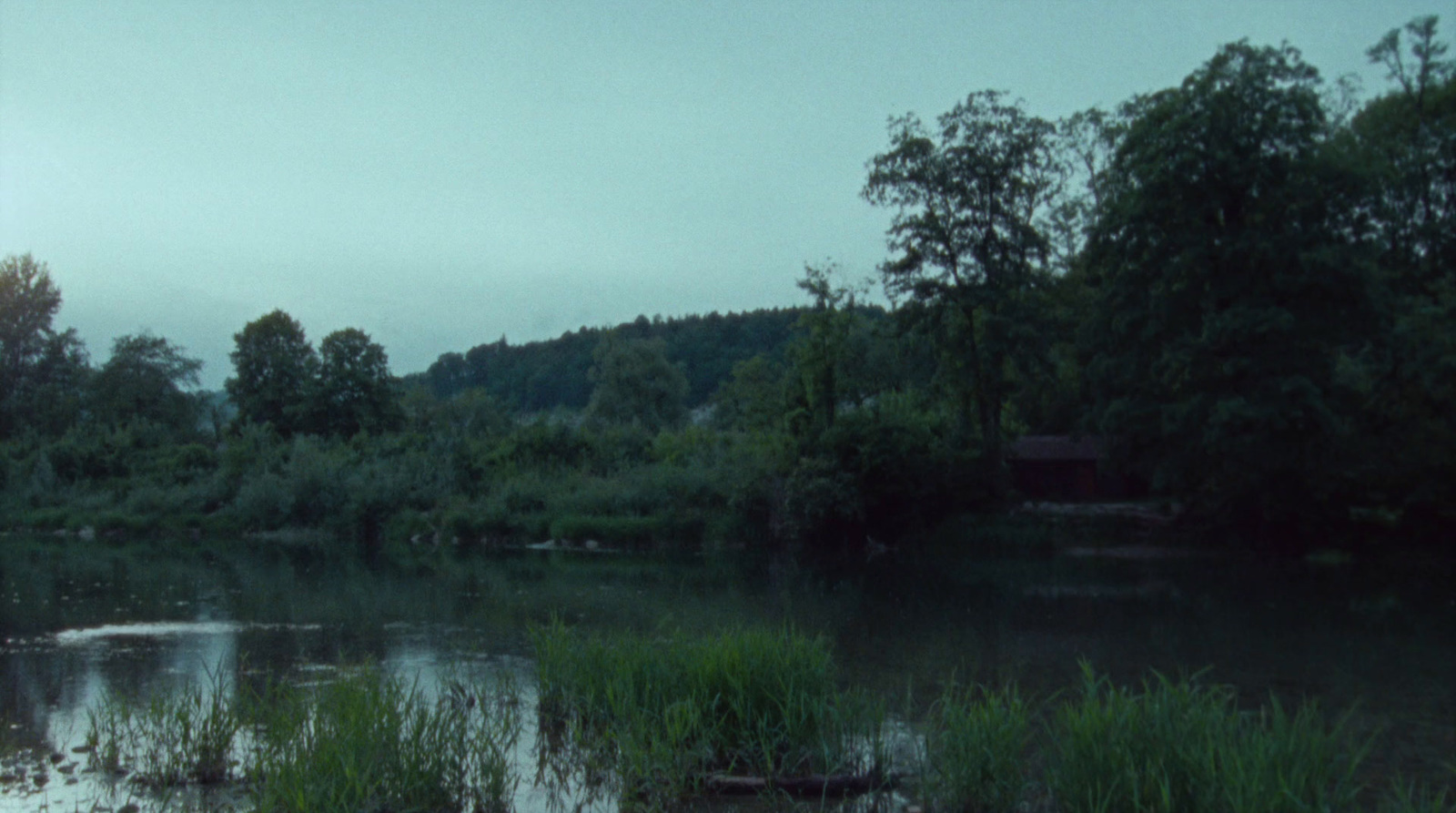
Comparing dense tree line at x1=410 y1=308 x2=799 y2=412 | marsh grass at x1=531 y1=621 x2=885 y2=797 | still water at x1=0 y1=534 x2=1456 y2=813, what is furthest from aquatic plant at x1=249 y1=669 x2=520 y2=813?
dense tree line at x1=410 y1=308 x2=799 y2=412

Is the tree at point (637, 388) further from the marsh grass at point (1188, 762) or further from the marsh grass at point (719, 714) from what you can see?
the marsh grass at point (1188, 762)

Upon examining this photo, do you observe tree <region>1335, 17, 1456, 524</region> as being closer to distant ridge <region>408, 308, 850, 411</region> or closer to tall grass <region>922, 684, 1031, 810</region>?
tall grass <region>922, 684, 1031, 810</region>

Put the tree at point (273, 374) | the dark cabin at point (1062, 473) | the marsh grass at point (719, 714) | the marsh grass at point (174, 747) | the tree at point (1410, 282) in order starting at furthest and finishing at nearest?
the tree at point (273, 374) < the dark cabin at point (1062, 473) < the tree at point (1410, 282) < the marsh grass at point (174, 747) < the marsh grass at point (719, 714)

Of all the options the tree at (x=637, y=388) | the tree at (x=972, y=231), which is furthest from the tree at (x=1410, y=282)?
the tree at (x=637, y=388)

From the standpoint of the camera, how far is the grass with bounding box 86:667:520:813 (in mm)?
6273

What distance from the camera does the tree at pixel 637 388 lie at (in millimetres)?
76137

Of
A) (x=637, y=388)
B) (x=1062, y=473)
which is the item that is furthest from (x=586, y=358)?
(x=1062, y=473)

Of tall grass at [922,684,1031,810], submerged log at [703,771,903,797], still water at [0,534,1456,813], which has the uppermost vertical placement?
tall grass at [922,684,1031,810]

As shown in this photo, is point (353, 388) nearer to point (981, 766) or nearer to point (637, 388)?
point (637, 388)

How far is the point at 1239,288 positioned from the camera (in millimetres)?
26891

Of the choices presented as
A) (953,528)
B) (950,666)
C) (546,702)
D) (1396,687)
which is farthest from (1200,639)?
(953,528)

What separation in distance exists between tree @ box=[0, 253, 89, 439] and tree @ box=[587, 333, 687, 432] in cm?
3326

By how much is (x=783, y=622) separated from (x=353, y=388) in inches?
2012

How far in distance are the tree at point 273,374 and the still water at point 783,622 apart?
27.8 m
